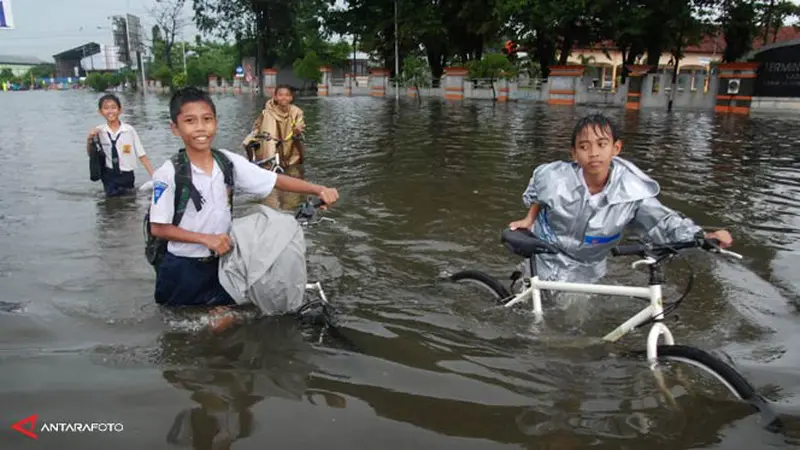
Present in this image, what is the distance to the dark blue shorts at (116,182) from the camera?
8.11 metres

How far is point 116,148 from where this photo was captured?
25.9 feet

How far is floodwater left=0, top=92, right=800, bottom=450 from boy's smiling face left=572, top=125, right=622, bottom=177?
102cm

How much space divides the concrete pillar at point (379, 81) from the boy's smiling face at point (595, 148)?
4058 cm

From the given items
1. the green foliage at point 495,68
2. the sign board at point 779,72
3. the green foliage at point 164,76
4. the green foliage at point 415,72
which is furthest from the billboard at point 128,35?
the sign board at point 779,72

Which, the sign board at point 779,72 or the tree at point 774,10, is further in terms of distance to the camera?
the tree at point 774,10

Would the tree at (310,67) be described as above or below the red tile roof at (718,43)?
below

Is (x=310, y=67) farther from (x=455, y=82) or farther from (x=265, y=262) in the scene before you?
(x=265, y=262)

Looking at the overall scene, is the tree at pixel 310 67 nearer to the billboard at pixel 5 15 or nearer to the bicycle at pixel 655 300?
the billboard at pixel 5 15

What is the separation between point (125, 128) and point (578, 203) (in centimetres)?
639

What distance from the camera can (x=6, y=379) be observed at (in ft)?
10.8

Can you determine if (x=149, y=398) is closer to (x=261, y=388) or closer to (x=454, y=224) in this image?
(x=261, y=388)

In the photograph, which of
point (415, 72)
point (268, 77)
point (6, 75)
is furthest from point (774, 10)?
point (6, 75)

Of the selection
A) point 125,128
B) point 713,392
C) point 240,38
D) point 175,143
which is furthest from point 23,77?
point 713,392

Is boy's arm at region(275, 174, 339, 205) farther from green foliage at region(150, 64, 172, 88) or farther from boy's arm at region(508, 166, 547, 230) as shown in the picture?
green foliage at region(150, 64, 172, 88)
